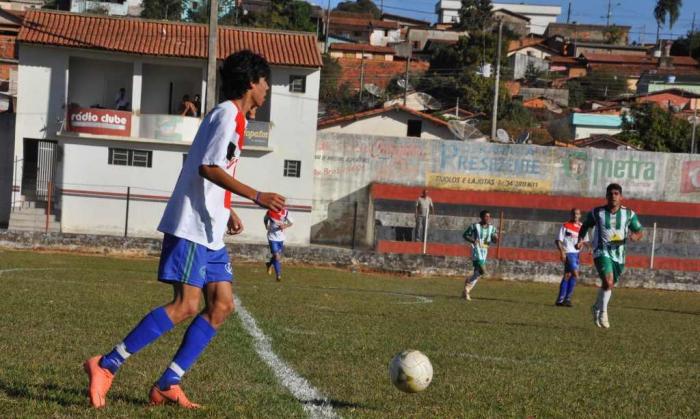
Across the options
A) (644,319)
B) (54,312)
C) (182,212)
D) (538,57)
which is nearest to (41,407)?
(182,212)

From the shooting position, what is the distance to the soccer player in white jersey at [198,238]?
5.43 metres

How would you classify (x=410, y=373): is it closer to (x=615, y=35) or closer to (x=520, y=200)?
(x=520, y=200)

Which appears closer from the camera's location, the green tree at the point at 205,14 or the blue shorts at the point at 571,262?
the blue shorts at the point at 571,262

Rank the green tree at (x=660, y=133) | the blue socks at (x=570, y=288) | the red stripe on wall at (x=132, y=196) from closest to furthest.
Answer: the blue socks at (x=570, y=288) → the red stripe on wall at (x=132, y=196) → the green tree at (x=660, y=133)

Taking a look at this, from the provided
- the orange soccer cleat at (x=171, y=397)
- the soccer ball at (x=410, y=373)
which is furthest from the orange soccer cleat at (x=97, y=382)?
the soccer ball at (x=410, y=373)

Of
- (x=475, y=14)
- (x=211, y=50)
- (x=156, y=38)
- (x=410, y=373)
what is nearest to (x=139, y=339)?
(x=410, y=373)

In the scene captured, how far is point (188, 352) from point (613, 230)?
9.61 m

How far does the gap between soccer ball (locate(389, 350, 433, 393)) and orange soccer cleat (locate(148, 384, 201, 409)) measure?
48.8 inches

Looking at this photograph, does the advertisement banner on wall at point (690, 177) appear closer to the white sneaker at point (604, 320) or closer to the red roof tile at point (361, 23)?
the white sneaker at point (604, 320)

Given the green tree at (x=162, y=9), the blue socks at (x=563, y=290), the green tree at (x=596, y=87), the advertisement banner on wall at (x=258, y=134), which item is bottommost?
the blue socks at (x=563, y=290)

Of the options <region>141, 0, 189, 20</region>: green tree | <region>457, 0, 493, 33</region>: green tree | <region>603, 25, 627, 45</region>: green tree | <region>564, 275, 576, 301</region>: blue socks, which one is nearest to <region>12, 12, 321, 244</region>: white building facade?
<region>564, 275, 576, 301</region>: blue socks

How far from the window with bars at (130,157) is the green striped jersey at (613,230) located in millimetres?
25173

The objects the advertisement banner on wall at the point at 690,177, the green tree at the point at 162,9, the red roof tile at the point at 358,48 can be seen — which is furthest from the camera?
the red roof tile at the point at 358,48

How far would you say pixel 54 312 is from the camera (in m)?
10.5
